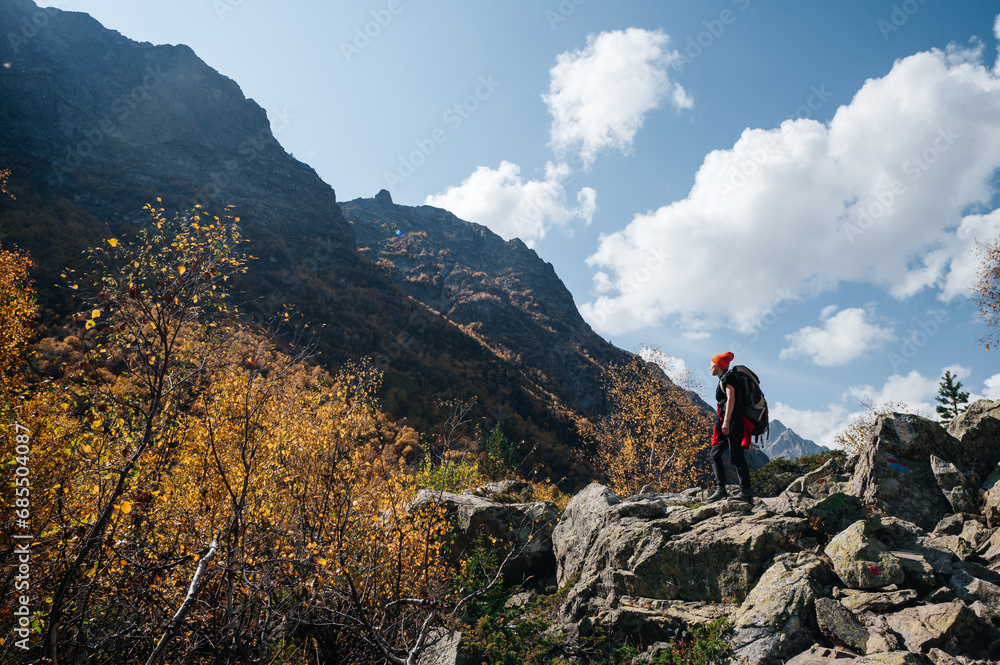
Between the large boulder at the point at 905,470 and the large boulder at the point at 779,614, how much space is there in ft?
9.98

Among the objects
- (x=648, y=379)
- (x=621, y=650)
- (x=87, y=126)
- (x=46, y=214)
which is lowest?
(x=621, y=650)

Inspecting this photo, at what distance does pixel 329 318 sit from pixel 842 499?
5521 centimetres

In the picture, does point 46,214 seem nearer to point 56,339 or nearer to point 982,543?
point 56,339

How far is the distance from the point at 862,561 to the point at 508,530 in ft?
28.6

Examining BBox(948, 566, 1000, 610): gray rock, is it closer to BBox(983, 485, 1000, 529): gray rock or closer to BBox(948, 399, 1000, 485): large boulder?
BBox(983, 485, 1000, 529): gray rock

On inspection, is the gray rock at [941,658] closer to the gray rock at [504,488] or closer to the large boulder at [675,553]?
the large boulder at [675,553]

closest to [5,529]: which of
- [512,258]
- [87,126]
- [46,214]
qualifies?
[46,214]

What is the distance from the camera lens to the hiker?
8117mm

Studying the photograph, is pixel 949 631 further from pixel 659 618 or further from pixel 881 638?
A: pixel 659 618

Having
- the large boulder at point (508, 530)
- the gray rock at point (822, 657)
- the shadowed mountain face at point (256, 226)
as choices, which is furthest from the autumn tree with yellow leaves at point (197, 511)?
the shadowed mountain face at point (256, 226)

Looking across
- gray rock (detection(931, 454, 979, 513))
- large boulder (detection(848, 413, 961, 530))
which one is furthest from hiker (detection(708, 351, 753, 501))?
gray rock (detection(931, 454, 979, 513))

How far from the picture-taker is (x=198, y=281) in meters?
4.78

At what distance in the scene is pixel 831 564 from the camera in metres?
6.96

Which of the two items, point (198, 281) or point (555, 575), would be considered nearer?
point (198, 281)
